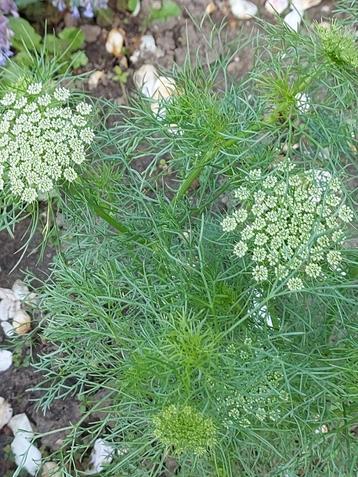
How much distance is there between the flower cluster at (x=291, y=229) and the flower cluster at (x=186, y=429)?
20 cm

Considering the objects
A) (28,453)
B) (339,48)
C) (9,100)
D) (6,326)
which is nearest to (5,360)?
(6,326)

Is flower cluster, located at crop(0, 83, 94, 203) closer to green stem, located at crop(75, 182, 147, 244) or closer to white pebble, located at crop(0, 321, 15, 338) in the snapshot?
green stem, located at crop(75, 182, 147, 244)

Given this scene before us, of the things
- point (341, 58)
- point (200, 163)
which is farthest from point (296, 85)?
point (200, 163)

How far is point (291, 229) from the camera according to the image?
36.7 inches

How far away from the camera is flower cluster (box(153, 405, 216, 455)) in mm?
931

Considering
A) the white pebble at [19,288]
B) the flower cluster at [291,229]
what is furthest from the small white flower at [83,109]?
the white pebble at [19,288]

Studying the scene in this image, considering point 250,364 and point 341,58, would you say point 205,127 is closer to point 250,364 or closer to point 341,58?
point 341,58

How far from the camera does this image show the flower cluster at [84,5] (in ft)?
6.08

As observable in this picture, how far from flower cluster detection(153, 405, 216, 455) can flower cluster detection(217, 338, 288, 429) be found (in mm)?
90

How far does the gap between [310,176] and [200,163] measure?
0.16 meters

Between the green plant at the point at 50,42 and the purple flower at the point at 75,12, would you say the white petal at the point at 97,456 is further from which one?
the purple flower at the point at 75,12

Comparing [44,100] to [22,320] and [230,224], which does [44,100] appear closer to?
[230,224]

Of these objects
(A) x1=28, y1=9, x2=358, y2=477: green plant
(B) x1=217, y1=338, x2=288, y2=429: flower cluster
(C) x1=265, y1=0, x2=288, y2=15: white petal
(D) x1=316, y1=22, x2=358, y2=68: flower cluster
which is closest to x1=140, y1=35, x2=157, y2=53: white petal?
(C) x1=265, y1=0, x2=288, y2=15: white petal

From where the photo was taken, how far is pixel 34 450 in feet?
5.21
